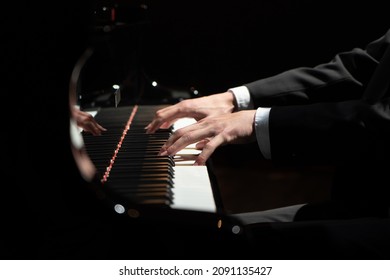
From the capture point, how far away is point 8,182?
79 cm

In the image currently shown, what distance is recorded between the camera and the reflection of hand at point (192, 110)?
140 cm

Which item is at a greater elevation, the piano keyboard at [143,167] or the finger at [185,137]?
the finger at [185,137]

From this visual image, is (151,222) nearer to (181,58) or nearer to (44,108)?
(44,108)

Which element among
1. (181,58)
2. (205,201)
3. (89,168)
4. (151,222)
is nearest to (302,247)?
(205,201)

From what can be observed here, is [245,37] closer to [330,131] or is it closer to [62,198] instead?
[330,131]

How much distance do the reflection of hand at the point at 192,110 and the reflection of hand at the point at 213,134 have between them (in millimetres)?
189

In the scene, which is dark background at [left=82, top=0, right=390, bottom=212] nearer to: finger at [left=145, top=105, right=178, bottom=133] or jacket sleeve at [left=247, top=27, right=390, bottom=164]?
finger at [left=145, top=105, right=178, bottom=133]

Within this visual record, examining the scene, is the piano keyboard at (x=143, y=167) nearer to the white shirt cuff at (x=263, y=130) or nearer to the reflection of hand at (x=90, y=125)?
the reflection of hand at (x=90, y=125)

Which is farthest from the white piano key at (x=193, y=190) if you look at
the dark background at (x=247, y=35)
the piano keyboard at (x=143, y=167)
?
the dark background at (x=247, y=35)

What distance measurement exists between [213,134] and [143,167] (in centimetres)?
17

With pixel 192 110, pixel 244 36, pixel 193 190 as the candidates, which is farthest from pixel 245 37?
pixel 193 190

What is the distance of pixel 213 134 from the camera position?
119 cm

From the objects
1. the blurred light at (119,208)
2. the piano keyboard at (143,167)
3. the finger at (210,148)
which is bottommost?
the piano keyboard at (143,167)

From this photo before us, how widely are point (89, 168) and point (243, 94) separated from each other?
80 cm
